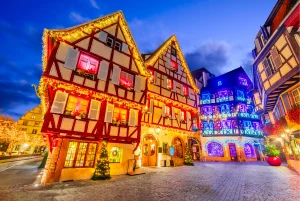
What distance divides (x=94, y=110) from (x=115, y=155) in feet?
12.8

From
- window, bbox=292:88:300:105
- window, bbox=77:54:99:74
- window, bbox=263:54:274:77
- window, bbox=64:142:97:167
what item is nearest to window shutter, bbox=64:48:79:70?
window, bbox=77:54:99:74

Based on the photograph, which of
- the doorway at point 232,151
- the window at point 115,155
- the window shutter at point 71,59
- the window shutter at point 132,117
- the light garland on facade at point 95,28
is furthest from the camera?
the doorway at point 232,151

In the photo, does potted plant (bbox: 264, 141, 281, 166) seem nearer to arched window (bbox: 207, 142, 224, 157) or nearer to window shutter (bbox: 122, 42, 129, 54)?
arched window (bbox: 207, 142, 224, 157)

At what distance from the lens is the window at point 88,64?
11.3 m

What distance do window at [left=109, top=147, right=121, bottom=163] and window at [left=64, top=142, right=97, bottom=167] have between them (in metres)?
1.29

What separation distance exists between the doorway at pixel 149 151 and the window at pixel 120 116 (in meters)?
3.70

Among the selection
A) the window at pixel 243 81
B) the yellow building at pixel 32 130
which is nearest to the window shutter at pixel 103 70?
the window at pixel 243 81

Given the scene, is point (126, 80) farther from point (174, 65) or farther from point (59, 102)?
point (174, 65)

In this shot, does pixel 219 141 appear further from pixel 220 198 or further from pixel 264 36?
pixel 220 198

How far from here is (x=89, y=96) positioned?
36.3 ft

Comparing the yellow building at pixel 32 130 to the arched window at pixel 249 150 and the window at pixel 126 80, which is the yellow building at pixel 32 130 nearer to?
the window at pixel 126 80

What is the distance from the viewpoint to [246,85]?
3075cm

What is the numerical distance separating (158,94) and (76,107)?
841 cm

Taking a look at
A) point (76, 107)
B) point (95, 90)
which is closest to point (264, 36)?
point (95, 90)
